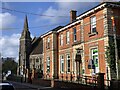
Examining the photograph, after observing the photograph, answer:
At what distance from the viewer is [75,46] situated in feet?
119

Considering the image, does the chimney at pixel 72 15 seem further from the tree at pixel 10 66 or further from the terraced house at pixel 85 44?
the tree at pixel 10 66

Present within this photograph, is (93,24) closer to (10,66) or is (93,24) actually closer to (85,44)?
(85,44)

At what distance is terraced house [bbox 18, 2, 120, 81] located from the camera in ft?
94.2

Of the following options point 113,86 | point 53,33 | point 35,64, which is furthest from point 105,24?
point 35,64

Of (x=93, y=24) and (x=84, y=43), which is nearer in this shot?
(x=93, y=24)

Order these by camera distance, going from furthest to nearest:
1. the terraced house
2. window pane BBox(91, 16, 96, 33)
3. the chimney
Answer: the chimney < window pane BBox(91, 16, 96, 33) < the terraced house

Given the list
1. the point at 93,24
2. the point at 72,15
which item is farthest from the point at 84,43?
the point at 72,15

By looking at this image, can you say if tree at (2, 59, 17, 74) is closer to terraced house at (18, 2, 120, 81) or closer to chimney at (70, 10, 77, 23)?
terraced house at (18, 2, 120, 81)

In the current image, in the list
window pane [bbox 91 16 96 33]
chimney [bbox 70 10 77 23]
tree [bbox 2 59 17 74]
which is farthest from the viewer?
tree [bbox 2 59 17 74]

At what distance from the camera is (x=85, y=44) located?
32.8 m

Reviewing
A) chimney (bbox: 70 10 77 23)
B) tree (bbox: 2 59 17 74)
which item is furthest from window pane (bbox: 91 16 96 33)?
tree (bbox: 2 59 17 74)

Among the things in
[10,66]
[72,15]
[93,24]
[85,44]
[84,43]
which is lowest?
[10,66]

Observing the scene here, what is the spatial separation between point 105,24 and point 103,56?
3.33m

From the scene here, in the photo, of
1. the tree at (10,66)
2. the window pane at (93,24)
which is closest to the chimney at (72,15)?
the window pane at (93,24)
